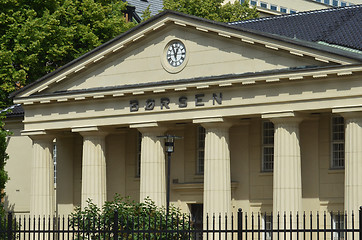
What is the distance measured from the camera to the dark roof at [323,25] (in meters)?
50.7

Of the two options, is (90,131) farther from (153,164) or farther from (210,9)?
(210,9)

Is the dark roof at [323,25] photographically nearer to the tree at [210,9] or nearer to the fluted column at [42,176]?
the fluted column at [42,176]

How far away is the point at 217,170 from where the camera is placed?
4978 centimetres

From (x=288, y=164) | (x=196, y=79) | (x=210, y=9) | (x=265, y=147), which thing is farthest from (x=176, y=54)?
(x=210, y=9)

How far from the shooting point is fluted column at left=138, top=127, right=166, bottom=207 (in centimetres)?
5206

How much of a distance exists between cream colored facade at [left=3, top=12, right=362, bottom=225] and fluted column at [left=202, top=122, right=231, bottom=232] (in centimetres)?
5

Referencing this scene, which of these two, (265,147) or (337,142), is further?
(265,147)

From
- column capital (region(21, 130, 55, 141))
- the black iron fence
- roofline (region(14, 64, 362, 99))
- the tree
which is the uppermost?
the tree

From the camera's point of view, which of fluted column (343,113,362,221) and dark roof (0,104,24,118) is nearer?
fluted column (343,113,362,221)

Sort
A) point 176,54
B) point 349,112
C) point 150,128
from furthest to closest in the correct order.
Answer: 1. point 150,128
2. point 176,54
3. point 349,112

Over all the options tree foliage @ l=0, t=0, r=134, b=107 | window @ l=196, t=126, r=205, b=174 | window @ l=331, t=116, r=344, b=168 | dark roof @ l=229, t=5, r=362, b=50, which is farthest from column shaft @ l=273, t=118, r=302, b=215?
tree foliage @ l=0, t=0, r=134, b=107

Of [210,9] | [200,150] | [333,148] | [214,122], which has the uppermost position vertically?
[210,9]

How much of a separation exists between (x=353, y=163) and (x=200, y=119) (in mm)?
A: 7907

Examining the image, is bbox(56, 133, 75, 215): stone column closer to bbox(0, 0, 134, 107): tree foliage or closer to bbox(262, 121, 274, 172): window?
bbox(0, 0, 134, 107): tree foliage
